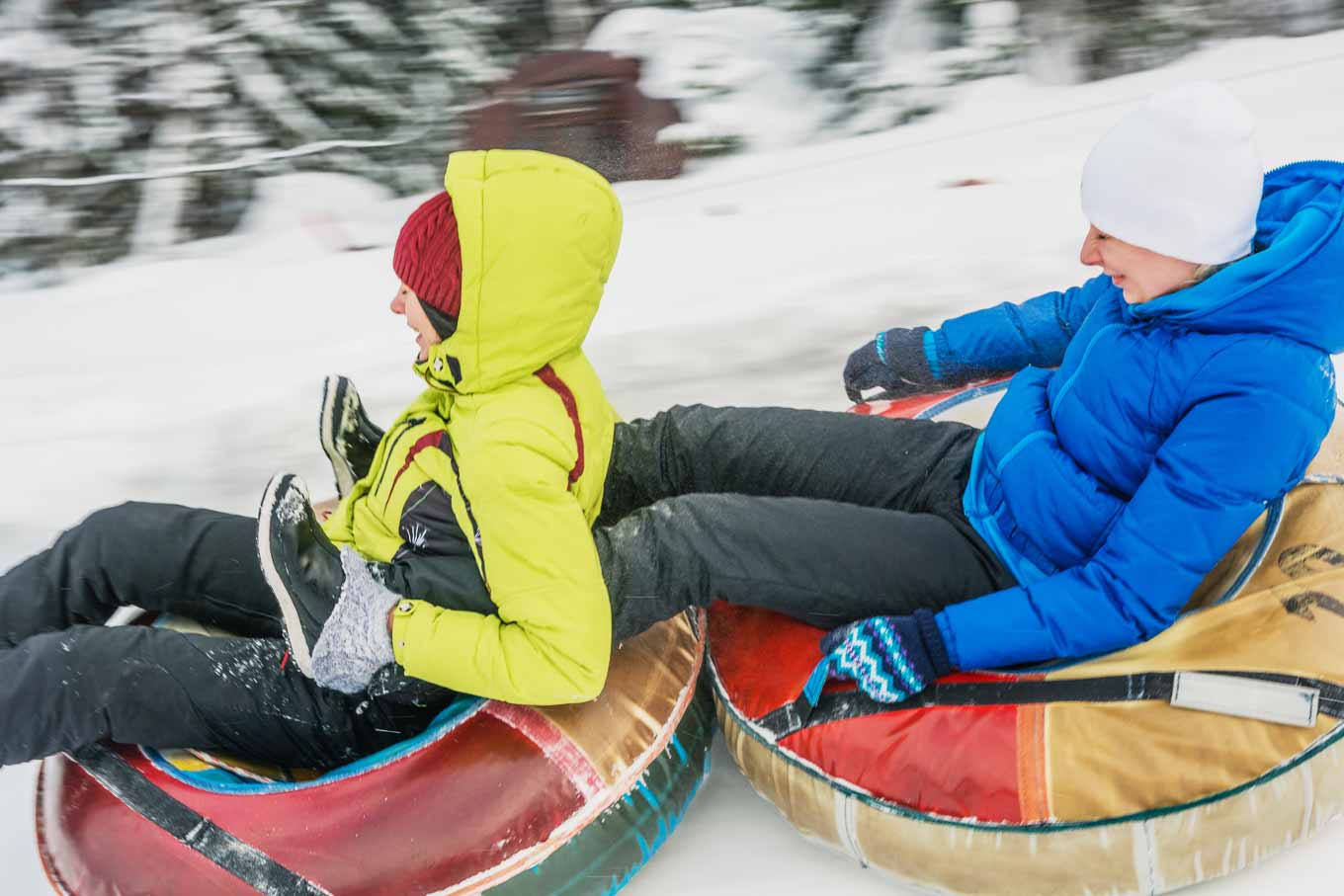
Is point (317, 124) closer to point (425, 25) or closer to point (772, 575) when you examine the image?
point (425, 25)

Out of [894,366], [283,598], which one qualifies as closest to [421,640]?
[283,598]

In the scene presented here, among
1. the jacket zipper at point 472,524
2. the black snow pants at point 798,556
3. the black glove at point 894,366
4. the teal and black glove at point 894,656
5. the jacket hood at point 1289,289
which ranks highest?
the jacket hood at point 1289,289

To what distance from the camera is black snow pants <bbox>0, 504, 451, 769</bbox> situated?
169cm

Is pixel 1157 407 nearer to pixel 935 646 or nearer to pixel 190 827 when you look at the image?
pixel 935 646

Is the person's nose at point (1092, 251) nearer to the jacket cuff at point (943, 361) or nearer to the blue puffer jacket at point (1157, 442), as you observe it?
the blue puffer jacket at point (1157, 442)

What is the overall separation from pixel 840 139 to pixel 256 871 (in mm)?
3376

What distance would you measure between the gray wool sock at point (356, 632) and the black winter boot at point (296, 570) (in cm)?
2

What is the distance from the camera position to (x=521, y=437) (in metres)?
1.56

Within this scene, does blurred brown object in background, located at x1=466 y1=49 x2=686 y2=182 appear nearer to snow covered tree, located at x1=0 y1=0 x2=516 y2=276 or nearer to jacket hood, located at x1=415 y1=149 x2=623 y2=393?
snow covered tree, located at x1=0 y1=0 x2=516 y2=276

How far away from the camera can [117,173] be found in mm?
4242

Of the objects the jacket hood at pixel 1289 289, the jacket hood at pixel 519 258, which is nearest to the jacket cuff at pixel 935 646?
the jacket hood at pixel 1289 289

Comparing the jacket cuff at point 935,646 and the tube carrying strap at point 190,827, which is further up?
Result: the jacket cuff at point 935,646

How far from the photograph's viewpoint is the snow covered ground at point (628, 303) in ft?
9.30

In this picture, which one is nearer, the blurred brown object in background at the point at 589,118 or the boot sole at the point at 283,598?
the boot sole at the point at 283,598
